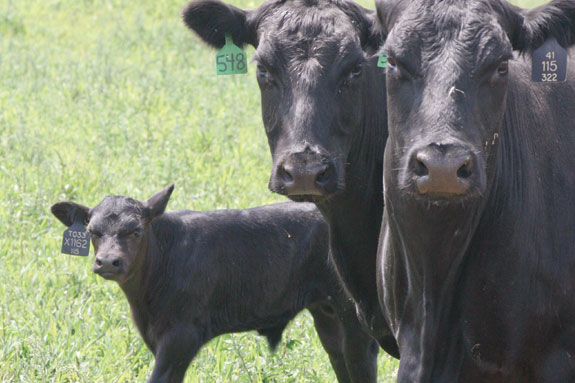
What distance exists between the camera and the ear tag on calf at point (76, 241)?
6797 mm

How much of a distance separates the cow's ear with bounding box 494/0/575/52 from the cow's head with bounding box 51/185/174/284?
343cm

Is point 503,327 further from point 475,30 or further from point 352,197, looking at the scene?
point 352,197

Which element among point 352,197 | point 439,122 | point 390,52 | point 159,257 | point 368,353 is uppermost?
point 390,52

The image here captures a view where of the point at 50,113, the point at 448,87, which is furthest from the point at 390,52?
the point at 50,113

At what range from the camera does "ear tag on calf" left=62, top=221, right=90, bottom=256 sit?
22.3ft

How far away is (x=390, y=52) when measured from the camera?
12.3 ft

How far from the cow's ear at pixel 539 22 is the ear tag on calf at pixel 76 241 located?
373 cm

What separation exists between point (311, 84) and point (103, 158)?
5.99 m

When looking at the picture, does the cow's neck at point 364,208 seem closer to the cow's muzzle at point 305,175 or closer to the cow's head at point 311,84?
the cow's head at point 311,84

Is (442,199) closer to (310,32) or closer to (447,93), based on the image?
(447,93)

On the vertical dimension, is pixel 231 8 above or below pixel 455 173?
above

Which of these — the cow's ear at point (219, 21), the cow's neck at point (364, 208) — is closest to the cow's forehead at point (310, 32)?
the cow's neck at point (364, 208)

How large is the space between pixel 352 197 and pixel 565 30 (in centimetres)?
153

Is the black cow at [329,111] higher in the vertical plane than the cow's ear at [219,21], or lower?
lower
